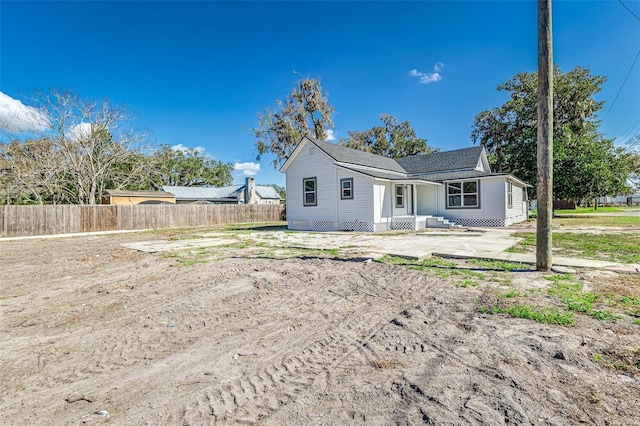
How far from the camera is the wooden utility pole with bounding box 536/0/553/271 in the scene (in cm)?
573

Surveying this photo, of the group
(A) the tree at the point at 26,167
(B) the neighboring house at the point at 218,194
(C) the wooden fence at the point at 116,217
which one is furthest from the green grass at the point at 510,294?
(B) the neighboring house at the point at 218,194

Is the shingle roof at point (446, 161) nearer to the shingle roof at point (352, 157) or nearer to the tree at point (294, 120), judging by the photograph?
the shingle roof at point (352, 157)

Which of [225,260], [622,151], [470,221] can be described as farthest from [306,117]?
[622,151]

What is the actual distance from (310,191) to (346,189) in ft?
8.64

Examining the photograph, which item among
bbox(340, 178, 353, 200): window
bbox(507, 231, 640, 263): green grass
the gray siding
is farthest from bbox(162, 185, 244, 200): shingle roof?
bbox(507, 231, 640, 263): green grass

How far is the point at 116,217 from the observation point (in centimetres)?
2092

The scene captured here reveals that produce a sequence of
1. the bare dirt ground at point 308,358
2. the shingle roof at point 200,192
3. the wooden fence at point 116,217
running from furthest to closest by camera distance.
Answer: the shingle roof at point 200,192 → the wooden fence at point 116,217 → the bare dirt ground at point 308,358

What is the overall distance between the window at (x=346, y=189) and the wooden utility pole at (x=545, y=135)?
35.7 ft

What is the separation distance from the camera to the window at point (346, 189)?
16.4 metres

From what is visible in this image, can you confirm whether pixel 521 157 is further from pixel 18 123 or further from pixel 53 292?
pixel 18 123

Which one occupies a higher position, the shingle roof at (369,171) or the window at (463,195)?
the shingle roof at (369,171)

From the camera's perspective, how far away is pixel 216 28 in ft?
52.9

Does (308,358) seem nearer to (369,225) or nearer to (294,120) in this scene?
(369,225)

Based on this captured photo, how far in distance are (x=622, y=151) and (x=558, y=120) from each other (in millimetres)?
5359
